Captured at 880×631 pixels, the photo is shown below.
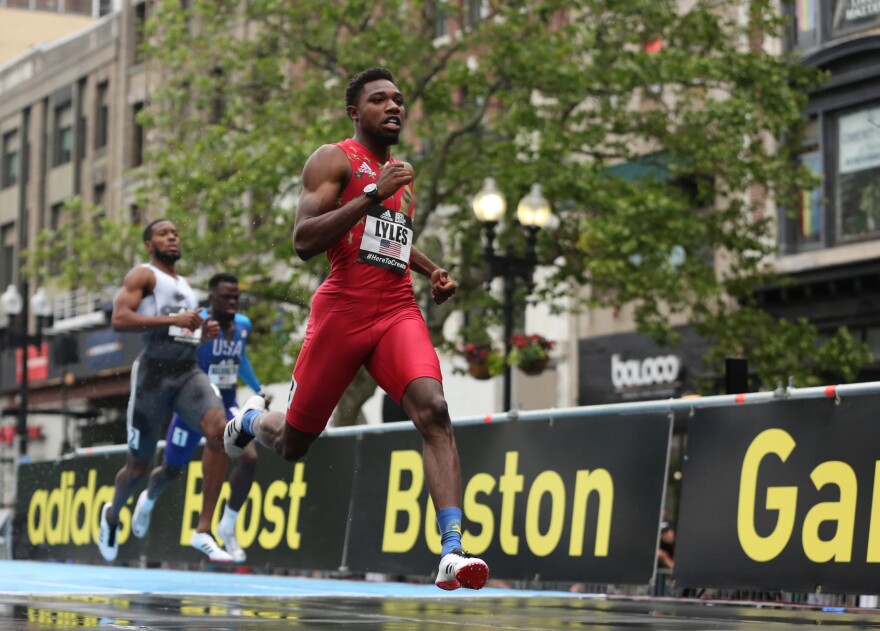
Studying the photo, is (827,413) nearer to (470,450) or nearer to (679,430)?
(679,430)

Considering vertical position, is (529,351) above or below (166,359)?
above

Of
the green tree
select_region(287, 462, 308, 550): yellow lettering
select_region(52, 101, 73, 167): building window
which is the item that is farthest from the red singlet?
select_region(52, 101, 73, 167): building window

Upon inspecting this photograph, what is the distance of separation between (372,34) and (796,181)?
6.81 meters

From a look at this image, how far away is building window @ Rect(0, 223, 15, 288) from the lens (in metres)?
59.2

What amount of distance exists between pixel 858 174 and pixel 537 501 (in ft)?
59.5

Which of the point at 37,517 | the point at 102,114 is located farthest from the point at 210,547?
the point at 102,114

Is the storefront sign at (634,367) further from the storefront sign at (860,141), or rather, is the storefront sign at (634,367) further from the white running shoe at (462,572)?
the white running shoe at (462,572)

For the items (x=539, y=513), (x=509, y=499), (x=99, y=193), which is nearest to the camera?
(x=539, y=513)

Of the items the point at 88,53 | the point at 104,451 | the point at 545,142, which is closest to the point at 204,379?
the point at 104,451

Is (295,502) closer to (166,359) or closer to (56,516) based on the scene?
(166,359)

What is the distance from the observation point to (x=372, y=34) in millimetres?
25938

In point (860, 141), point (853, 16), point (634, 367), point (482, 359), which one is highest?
point (853, 16)

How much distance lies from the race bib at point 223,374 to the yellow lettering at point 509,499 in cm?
211

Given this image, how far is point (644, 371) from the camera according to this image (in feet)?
108
